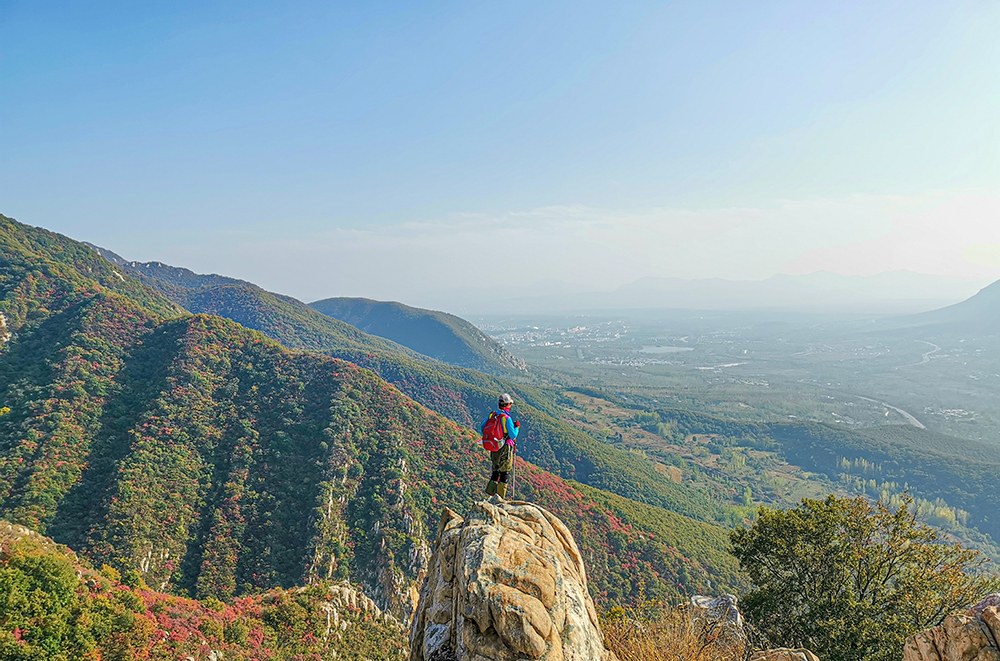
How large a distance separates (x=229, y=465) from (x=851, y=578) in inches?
1914

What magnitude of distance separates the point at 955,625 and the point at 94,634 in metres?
30.0

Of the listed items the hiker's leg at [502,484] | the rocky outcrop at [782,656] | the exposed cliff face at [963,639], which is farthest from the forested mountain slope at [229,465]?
the hiker's leg at [502,484]

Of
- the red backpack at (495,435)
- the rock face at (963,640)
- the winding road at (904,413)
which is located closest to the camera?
the rock face at (963,640)

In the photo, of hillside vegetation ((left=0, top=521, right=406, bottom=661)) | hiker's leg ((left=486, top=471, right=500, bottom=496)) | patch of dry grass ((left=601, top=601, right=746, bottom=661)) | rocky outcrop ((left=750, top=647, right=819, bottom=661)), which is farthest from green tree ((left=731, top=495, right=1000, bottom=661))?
hillside vegetation ((left=0, top=521, right=406, bottom=661))

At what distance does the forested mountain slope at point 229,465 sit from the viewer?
34.4 m

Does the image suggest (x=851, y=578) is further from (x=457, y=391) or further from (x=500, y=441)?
(x=457, y=391)

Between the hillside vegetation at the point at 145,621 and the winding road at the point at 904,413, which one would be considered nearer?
the hillside vegetation at the point at 145,621

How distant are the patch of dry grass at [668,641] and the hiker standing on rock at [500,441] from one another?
12.6ft

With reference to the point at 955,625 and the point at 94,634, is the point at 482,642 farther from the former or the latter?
the point at 94,634

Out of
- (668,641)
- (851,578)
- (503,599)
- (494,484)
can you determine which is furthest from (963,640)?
(851,578)

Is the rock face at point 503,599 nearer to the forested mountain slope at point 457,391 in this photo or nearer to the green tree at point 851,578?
the green tree at point 851,578

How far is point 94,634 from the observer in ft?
63.6

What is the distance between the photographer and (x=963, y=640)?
8227 mm

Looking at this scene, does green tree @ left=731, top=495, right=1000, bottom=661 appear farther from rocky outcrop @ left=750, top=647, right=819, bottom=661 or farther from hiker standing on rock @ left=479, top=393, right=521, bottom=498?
hiker standing on rock @ left=479, top=393, right=521, bottom=498
